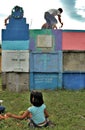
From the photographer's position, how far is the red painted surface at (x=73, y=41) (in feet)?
58.6

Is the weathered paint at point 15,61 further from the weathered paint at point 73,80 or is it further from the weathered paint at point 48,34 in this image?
the weathered paint at point 73,80

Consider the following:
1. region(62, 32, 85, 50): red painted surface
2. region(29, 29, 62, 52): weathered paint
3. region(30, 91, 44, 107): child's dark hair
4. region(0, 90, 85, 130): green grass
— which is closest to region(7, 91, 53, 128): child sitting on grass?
region(30, 91, 44, 107): child's dark hair

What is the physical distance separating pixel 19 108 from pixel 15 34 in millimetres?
5195

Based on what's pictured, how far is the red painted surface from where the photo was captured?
17.9 meters

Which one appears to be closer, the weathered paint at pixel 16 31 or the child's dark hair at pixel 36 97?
the child's dark hair at pixel 36 97

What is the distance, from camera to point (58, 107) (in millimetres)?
13156

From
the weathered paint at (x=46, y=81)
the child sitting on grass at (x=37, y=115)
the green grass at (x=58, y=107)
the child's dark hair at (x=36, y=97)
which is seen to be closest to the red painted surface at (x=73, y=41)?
the weathered paint at (x=46, y=81)

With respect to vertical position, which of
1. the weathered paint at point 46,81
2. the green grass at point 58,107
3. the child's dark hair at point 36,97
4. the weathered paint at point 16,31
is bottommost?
the green grass at point 58,107

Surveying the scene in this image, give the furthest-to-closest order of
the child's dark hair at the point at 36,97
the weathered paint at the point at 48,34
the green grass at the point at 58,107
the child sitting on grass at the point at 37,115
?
the weathered paint at the point at 48,34, the green grass at the point at 58,107, the child sitting on grass at the point at 37,115, the child's dark hair at the point at 36,97

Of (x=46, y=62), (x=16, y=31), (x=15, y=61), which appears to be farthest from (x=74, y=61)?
(x=16, y=31)

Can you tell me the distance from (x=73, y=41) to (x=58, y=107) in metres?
5.40

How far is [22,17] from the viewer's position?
17.8 m

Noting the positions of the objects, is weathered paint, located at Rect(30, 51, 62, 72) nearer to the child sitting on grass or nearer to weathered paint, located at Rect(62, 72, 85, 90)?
weathered paint, located at Rect(62, 72, 85, 90)

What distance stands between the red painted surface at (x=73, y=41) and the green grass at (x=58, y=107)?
199 centimetres
